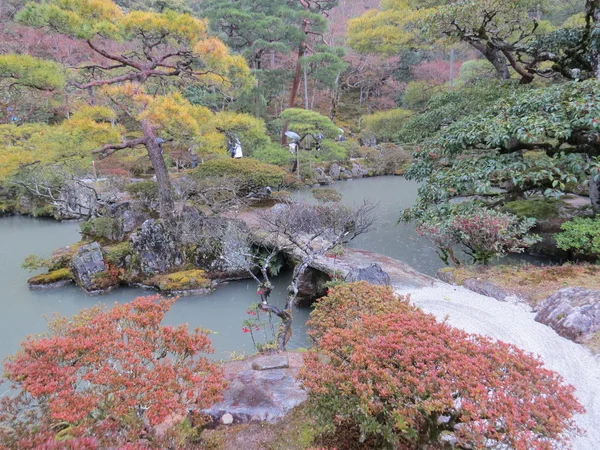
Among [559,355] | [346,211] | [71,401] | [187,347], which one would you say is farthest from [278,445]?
[346,211]

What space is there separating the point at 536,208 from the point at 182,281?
8683mm

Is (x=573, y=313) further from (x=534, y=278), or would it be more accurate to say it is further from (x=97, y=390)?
(x=97, y=390)

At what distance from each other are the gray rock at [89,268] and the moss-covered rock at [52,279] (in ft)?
0.87

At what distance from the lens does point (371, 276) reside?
20.1 ft

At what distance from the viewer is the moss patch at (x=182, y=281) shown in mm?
7668

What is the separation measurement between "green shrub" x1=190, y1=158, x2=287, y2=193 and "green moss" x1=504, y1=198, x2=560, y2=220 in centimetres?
616

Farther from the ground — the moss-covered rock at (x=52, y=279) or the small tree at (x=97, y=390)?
the small tree at (x=97, y=390)

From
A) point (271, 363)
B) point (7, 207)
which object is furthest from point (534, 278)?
point (7, 207)

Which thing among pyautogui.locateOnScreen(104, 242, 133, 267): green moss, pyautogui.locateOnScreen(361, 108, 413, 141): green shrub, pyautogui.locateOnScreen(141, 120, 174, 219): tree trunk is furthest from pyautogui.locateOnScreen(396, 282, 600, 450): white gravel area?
pyautogui.locateOnScreen(361, 108, 413, 141): green shrub

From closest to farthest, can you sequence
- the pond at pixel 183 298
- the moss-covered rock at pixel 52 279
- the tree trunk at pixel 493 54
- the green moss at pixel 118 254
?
1. the pond at pixel 183 298
2. the moss-covered rock at pixel 52 279
3. the green moss at pixel 118 254
4. the tree trunk at pixel 493 54

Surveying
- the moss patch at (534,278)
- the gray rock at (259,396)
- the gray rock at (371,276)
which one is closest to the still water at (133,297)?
the gray rock at (371,276)

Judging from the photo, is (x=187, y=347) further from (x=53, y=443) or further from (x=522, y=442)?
(x=522, y=442)

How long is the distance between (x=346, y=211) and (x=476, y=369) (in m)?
6.35

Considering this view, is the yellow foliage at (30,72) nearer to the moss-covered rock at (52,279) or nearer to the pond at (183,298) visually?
the moss-covered rock at (52,279)
